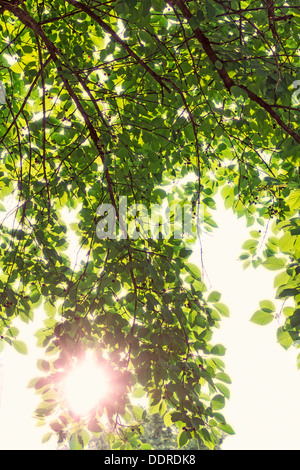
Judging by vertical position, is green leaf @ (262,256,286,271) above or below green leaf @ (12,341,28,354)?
below

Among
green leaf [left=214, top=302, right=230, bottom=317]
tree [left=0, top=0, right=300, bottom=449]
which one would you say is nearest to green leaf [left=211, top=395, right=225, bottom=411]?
tree [left=0, top=0, right=300, bottom=449]

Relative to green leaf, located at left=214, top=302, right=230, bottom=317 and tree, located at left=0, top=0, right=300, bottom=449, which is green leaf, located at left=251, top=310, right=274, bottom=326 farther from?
green leaf, located at left=214, top=302, right=230, bottom=317

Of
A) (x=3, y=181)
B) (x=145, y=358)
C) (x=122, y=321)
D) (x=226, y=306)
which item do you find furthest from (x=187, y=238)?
(x=3, y=181)

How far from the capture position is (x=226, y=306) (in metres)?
2.54

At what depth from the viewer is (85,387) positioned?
2.24m

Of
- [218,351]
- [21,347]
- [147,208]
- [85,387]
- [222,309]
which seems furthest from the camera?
[147,208]

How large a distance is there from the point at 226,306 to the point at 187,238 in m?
0.80

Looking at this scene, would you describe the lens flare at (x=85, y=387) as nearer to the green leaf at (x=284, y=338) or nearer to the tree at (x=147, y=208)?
the tree at (x=147, y=208)

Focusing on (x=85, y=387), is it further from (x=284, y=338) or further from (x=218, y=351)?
(x=284, y=338)

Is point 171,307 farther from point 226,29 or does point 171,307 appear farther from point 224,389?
point 226,29

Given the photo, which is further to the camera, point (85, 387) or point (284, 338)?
point (85, 387)

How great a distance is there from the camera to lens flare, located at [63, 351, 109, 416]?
7.34 feet

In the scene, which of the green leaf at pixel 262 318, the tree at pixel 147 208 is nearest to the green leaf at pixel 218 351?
the tree at pixel 147 208

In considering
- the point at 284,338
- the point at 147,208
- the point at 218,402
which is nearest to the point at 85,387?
the point at 218,402
